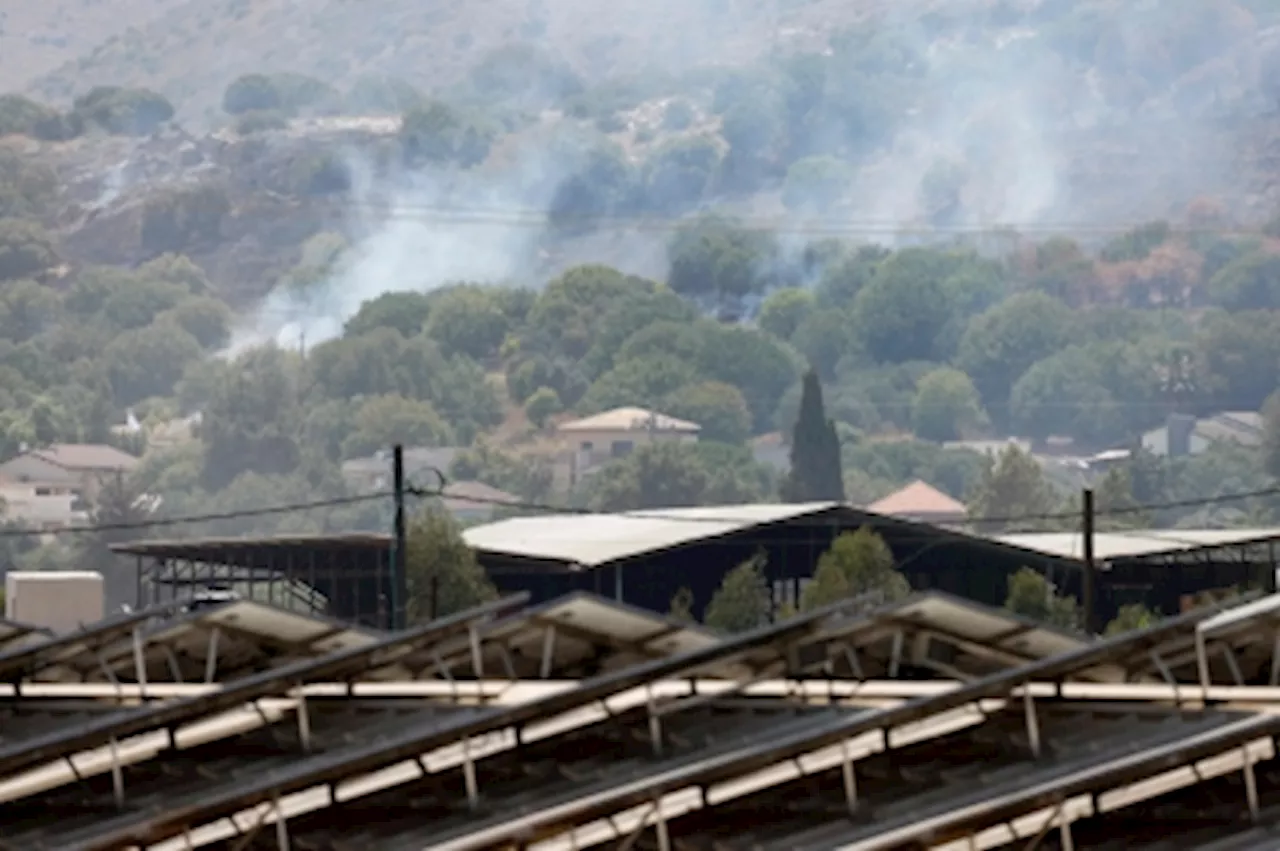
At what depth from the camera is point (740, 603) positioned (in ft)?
348

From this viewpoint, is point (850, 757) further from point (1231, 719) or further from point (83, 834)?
point (83, 834)

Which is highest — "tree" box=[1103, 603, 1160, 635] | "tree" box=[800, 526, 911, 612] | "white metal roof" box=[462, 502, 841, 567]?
"white metal roof" box=[462, 502, 841, 567]

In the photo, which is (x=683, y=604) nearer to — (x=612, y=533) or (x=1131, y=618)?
(x=612, y=533)

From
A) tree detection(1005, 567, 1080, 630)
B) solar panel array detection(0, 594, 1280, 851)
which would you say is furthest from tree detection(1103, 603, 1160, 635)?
solar panel array detection(0, 594, 1280, 851)

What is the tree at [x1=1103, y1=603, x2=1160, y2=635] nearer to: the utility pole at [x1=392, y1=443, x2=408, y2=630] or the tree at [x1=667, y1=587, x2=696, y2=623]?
the tree at [x1=667, y1=587, x2=696, y2=623]

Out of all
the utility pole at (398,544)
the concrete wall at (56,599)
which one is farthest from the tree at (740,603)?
the concrete wall at (56,599)

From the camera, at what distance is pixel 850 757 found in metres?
32.5

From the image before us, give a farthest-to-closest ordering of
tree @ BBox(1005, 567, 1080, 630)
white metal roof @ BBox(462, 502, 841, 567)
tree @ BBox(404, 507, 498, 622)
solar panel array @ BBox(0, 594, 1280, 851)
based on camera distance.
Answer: white metal roof @ BBox(462, 502, 841, 567)
tree @ BBox(404, 507, 498, 622)
tree @ BBox(1005, 567, 1080, 630)
solar panel array @ BBox(0, 594, 1280, 851)

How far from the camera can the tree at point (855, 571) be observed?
10100cm

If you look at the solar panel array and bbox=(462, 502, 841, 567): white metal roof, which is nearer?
the solar panel array

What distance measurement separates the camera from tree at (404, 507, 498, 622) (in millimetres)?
104062

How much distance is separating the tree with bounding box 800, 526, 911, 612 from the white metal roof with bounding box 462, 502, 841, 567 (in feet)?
14.4

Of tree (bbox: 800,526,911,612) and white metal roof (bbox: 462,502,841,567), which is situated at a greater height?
white metal roof (bbox: 462,502,841,567)

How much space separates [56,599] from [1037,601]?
30.2 meters
